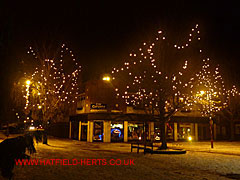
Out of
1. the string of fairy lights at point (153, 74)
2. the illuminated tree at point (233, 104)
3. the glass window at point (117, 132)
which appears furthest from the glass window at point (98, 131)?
the illuminated tree at point (233, 104)

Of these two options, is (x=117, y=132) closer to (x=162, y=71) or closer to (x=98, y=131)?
(x=98, y=131)

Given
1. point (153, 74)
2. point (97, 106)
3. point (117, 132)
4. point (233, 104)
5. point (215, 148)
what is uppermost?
point (153, 74)

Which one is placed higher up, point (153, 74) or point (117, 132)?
point (153, 74)

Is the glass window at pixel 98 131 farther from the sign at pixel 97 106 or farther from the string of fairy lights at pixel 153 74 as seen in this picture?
the string of fairy lights at pixel 153 74

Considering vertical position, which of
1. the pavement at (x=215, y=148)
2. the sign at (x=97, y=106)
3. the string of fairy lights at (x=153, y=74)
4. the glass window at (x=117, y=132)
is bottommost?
the pavement at (x=215, y=148)

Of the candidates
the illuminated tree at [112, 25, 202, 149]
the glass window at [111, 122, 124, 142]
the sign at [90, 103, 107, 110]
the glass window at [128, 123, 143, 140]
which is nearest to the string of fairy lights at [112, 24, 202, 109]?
the illuminated tree at [112, 25, 202, 149]

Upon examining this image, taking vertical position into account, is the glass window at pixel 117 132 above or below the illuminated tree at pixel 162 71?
below

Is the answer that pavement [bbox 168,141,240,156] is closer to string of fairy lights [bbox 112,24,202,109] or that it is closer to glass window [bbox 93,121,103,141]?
string of fairy lights [bbox 112,24,202,109]

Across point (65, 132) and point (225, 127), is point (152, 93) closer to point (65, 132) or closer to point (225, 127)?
point (65, 132)

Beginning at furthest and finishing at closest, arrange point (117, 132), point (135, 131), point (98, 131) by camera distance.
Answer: point (135, 131) < point (117, 132) < point (98, 131)

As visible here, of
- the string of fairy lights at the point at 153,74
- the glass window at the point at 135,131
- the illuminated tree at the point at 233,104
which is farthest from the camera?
the illuminated tree at the point at 233,104

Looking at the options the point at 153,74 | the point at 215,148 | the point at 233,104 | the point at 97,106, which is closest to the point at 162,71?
the point at 153,74

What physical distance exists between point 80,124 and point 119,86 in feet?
23.1

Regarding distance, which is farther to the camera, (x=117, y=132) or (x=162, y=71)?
(x=117, y=132)
